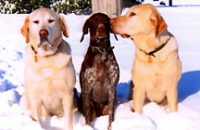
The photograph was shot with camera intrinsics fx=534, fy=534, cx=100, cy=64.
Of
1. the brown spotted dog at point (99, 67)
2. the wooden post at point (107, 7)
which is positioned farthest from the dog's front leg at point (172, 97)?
the wooden post at point (107, 7)

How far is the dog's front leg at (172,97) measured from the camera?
4.13 metres

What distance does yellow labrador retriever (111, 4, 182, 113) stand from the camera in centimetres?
404

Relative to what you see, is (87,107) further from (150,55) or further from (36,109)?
(150,55)

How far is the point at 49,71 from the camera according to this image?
3.88 m

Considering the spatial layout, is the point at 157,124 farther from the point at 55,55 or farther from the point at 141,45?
the point at 55,55

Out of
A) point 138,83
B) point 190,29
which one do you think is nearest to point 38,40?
point 138,83

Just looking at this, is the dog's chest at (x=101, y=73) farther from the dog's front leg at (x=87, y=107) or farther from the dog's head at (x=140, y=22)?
the dog's head at (x=140, y=22)

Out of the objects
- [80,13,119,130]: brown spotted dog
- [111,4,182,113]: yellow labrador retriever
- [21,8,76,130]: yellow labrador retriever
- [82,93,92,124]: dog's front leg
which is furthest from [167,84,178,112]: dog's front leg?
[21,8,76,130]: yellow labrador retriever

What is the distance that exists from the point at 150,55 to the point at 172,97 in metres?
0.37

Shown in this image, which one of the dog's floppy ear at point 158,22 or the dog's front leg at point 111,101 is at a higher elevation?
the dog's floppy ear at point 158,22

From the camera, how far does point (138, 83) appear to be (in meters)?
4.14

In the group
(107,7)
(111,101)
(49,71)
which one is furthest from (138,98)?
(107,7)

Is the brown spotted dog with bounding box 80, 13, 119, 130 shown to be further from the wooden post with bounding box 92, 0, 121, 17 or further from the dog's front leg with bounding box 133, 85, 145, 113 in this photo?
the wooden post with bounding box 92, 0, 121, 17

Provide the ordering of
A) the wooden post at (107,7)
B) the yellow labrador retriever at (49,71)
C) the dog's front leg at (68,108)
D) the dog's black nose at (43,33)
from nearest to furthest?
the dog's black nose at (43,33) < the yellow labrador retriever at (49,71) < the dog's front leg at (68,108) < the wooden post at (107,7)
